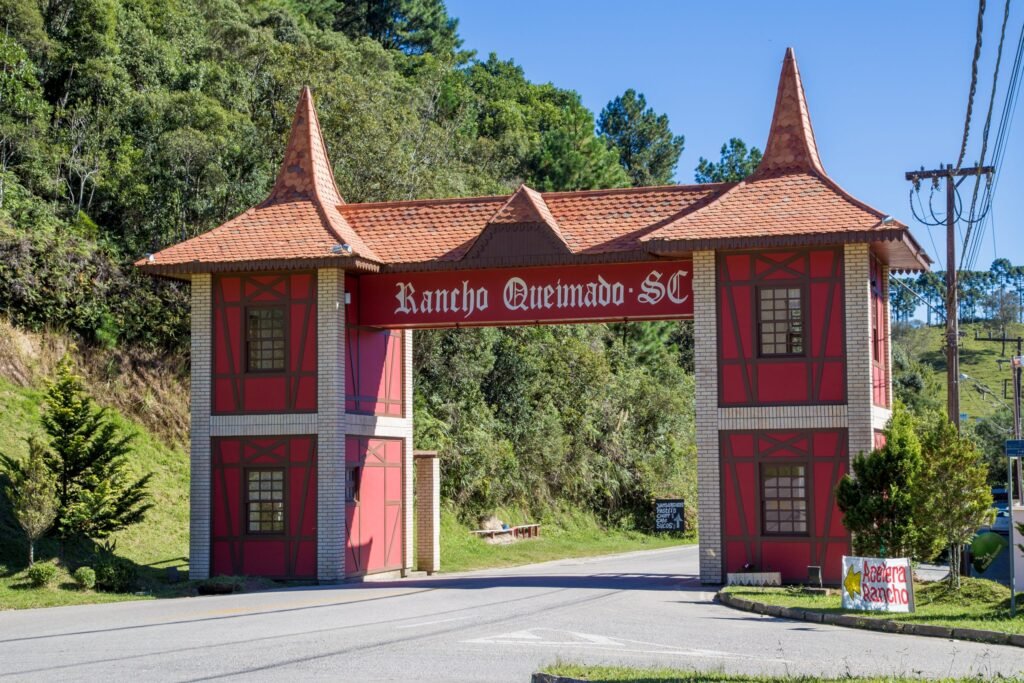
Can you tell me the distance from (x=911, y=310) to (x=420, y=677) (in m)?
161

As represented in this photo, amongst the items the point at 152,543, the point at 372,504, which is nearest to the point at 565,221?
the point at 372,504

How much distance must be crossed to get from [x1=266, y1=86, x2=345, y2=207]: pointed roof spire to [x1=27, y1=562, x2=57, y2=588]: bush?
1057 centimetres

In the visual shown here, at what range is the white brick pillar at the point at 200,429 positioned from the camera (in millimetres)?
28250

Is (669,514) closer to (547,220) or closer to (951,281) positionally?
(951,281)

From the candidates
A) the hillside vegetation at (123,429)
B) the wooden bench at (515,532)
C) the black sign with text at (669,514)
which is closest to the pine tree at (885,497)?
the hillside vegetation at (123,429)

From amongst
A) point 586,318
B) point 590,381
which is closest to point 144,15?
point 590,381

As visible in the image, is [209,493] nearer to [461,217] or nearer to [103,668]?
[461,217]

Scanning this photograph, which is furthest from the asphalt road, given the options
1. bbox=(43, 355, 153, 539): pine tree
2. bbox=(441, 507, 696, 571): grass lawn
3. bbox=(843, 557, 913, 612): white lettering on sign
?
bbox=(441, 507, 696, 571): grass lawn

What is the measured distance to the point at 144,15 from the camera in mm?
52156

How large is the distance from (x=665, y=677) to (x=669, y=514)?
1652 inches

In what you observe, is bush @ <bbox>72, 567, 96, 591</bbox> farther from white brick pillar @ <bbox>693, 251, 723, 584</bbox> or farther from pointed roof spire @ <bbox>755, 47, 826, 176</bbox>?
pointed roof spire @ <bbox>755, 47, 826, 176</bbox>

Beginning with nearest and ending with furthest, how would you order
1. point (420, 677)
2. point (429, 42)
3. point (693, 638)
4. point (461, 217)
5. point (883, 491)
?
point (420, 677) < point (693, 638) < point (883, 491) < point (461, 217) < point (429, 42)

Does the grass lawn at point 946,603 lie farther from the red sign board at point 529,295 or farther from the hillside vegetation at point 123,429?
the hillside vegetation at point 123,429

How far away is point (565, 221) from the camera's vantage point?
94.5ft
